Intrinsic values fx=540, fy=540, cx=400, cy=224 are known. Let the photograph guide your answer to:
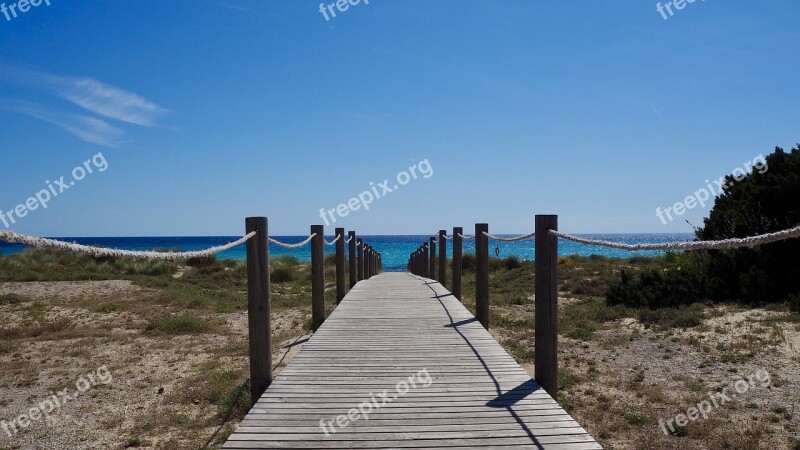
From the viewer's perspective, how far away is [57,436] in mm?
5035

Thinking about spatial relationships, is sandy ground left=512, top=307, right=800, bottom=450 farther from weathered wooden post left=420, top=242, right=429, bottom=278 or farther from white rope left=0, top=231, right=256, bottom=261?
weathered wooden post left=420, top=242, right=429, bottom=278

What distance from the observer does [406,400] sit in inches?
142

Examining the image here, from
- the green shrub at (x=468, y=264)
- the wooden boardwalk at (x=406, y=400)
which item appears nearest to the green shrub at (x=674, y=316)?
the wooden boardwalk at (x=406, y=400)

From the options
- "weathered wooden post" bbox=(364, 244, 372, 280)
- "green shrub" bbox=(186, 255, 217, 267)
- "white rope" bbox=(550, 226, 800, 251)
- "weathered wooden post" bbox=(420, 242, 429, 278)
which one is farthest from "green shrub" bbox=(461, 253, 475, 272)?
"white rope" bbox=(550, 226, 800, 251)

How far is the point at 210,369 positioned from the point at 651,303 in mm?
8268

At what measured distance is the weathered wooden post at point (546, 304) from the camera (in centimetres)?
405

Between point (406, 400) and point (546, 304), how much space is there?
136cm

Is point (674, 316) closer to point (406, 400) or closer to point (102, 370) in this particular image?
point (406, 400)

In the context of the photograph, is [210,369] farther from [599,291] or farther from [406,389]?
[599,291]

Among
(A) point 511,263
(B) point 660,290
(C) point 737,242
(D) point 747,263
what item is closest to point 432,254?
(B) point 660,290

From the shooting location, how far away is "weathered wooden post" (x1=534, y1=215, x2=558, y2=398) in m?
4.05

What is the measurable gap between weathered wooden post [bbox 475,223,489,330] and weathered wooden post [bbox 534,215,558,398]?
108 inches

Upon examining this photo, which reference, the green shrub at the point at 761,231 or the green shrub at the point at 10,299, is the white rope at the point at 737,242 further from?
the green shrub at the point at 10,299

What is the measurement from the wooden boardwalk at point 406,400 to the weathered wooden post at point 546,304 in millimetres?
159
